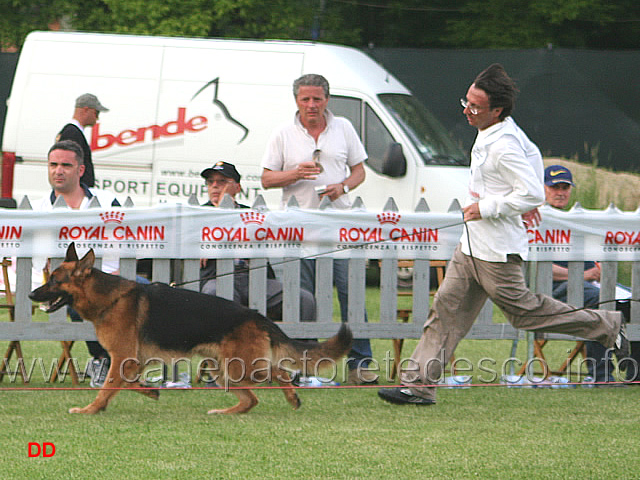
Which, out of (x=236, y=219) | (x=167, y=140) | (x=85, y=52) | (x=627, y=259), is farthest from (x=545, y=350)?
(x=85, y=52)

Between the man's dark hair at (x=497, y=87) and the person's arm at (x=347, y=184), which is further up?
the man's dark hair at (x=497, y=87)

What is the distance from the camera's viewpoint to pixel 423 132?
12375 mm

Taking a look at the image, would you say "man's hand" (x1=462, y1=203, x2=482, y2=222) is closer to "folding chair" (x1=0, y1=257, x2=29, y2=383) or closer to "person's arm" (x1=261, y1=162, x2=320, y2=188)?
"person's arm" (x1=261, y1=162, x2=320, y2=188)

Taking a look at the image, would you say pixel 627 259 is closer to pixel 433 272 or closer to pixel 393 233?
pixel 393 233

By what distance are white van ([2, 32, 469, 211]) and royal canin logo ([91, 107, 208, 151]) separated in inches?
0.4

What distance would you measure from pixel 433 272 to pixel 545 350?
281 centimetres

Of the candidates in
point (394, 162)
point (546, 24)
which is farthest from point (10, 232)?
point (546, 24)

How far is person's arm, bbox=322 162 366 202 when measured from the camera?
7.68 metres

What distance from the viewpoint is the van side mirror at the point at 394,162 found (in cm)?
1173

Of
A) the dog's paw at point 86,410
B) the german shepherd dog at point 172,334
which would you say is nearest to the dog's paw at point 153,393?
the german shepherd dog at point 172,334

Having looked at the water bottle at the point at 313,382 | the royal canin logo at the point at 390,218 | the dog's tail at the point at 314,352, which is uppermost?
the royal canin logo at the point at 390,218

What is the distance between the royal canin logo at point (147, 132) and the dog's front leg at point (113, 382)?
246 inches

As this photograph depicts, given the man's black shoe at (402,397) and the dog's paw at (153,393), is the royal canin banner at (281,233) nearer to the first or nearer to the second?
the dog's paw at (153,393)

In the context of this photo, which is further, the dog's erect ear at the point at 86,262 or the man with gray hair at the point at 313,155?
the man with gray hair at the point at 313,155
